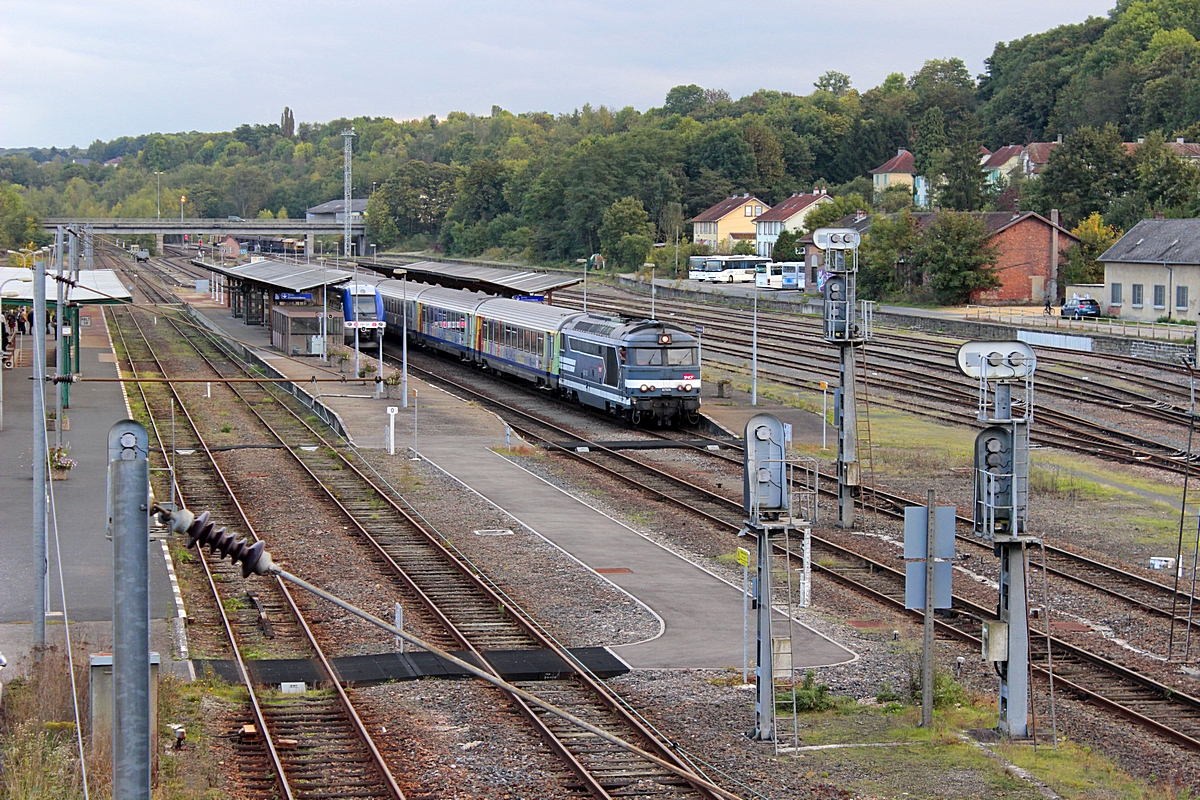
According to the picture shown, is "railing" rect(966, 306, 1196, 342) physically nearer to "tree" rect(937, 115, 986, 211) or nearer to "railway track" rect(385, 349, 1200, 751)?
"tree" rect(937, 115, 986, 211)

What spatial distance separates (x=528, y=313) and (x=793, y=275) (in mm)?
48626

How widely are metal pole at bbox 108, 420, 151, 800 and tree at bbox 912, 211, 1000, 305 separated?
6791cm

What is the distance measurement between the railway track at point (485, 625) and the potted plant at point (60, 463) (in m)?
5.11

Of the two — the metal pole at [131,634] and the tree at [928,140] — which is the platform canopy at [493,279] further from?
the tree at [928,140]

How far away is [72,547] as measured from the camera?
73.6 feet

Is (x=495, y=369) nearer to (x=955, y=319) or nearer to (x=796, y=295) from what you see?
(x=955, y=319)

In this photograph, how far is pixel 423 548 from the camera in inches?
938

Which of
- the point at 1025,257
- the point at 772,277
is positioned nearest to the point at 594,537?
the point at 1025,257

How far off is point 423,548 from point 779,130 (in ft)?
406

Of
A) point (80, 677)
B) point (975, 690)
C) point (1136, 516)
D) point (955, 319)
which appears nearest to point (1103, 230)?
point (955, 319)

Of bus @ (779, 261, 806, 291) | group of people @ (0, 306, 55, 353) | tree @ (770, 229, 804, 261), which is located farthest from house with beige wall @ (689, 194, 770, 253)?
group of people @ (0, 306, 55, 353)

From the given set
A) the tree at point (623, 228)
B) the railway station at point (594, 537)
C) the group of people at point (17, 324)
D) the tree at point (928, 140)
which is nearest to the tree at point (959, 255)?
the railway station at point (594, 537)

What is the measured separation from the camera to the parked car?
6544 centimetres

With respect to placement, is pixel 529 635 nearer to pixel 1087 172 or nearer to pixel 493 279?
pixel 493 279
